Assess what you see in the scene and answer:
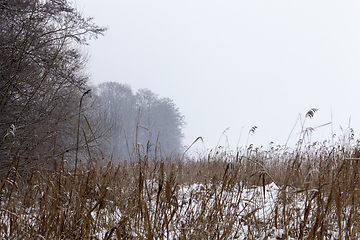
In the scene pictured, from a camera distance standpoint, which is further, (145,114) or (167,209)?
(145,114)

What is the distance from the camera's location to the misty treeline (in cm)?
281

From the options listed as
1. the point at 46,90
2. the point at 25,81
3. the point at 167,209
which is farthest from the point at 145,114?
the point at 167,209

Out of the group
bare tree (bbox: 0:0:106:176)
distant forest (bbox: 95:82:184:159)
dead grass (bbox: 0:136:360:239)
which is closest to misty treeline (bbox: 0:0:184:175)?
bare tree (bbox: 0:0:106:176)

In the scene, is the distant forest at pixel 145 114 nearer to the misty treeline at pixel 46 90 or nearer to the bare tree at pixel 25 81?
the misty treeline at pixel 46 90

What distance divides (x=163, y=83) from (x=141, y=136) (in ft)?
444

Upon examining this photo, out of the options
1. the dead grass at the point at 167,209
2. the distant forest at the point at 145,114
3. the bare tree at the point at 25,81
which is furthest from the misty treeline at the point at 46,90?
the distant forest at the point at 145,114

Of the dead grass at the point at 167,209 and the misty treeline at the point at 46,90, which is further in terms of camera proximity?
the misty treeline at the point at 46,90

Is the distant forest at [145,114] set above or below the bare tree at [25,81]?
above

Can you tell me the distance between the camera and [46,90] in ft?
15.4

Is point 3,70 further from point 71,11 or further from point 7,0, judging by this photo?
point 71,11

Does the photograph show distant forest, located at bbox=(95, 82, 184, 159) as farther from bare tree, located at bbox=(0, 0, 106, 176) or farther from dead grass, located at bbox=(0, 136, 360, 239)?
dead grass, located at bbox=(0, 136, 360, 239)

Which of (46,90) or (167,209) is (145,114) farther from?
(167,209)

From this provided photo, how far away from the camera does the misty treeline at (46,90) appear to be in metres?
2.81

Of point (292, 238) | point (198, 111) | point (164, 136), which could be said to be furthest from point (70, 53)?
point (198, 111)
